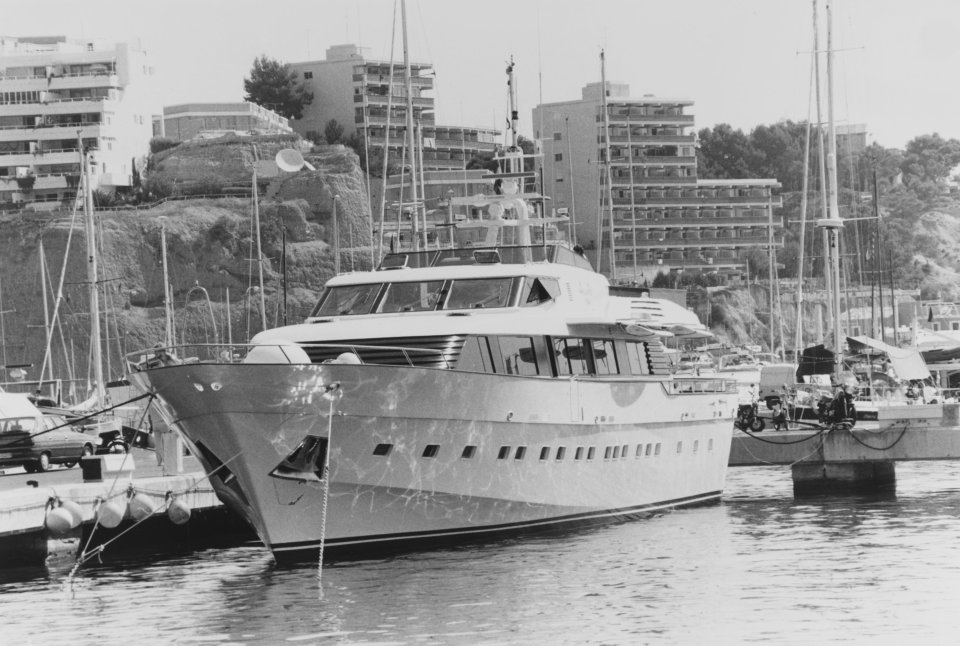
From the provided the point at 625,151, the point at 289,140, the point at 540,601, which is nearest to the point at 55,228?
the point at 289,140

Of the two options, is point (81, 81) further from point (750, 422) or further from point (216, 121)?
point (750, 422)

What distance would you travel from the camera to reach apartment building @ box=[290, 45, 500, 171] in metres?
109

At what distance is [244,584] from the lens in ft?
69.2

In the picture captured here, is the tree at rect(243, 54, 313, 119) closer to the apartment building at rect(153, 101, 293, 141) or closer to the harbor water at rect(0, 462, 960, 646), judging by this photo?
the apartment building at rect(153, 101, 293, 141)

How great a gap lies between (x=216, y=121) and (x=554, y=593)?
97.4 meters

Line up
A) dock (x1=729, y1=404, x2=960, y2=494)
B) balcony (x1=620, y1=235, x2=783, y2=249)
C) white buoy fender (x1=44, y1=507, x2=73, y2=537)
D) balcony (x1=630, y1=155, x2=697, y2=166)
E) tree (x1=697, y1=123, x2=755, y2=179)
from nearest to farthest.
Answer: white buoy fender (x1=44, y1=507, x2=73, y2=537) < dock (x1=729, y1=404, x2=960, y2=494) < balcony (x1=620, y1=235, x2=783, y2=249) < balcony (x1=630, y1=155, x2=697, y2=166) < tree (x1=697, y1=123, x2=755, y2=179)

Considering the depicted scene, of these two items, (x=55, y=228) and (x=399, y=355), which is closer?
(x=399, y=355)

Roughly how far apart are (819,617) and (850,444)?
1327 centimetres

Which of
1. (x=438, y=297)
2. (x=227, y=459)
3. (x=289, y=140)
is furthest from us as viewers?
(x=289, y=140)

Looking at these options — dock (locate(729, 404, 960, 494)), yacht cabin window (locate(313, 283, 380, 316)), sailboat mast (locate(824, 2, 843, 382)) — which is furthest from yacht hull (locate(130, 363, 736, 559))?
sailboat mast (locate(824, 2, 843, 382))

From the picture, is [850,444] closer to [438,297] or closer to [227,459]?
[438,297]

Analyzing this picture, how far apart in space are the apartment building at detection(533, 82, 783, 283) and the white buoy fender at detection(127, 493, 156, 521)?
86003 mm

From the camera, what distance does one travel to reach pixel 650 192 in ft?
374

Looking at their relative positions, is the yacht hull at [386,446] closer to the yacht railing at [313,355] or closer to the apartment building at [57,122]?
the yacht railing at [313,355]
